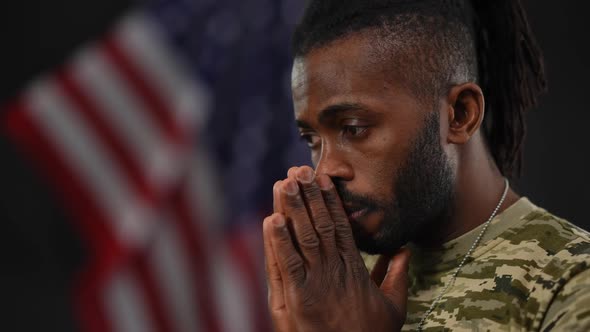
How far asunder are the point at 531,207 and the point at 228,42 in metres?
2.10

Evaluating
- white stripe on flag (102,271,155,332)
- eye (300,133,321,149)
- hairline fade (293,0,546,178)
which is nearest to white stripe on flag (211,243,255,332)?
white stripe on flag (102,271,155,332)

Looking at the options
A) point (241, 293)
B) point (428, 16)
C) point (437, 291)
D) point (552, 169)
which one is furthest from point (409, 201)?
point (552, 169)

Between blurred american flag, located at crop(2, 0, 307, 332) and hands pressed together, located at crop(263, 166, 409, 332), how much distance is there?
1783mm

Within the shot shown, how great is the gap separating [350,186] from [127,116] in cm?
197

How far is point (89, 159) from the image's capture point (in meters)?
3.07

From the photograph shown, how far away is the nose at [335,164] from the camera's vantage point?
4.33ft

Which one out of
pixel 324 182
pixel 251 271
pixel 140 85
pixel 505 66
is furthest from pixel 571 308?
pixel 140 85

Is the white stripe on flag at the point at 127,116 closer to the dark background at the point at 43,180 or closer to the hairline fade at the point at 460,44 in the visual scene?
the dark background at the point at 43,180

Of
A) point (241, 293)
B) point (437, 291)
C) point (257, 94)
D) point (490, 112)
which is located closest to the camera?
point (437, 291)

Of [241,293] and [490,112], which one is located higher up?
[490,112]

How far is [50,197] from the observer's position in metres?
3.17

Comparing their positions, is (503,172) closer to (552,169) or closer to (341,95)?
(341,95)

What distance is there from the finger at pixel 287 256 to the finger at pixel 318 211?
0.15 feet

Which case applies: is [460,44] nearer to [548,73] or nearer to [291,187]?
[291,187]
